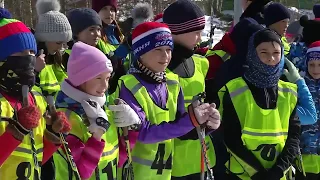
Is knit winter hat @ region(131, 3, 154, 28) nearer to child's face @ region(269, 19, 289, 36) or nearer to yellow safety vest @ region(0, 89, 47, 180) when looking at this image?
child's face @ region(269, 19, 289, 36)

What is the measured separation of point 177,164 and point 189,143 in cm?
18

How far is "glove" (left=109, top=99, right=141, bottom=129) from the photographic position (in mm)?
2875

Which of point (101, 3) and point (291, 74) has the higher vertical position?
point (101, 3)

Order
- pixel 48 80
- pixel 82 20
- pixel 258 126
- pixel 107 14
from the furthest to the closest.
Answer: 1. pixel 107 14
2. pixel 82 20
3. pixel 48 80
4. pixel 258 126

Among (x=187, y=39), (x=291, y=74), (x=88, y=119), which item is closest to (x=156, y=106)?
(x=88, y=119)

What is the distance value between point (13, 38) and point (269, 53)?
1930 mm

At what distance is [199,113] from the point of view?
3027 millimetres

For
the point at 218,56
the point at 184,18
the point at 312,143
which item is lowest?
the point at 312,143

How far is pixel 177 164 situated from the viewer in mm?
3627

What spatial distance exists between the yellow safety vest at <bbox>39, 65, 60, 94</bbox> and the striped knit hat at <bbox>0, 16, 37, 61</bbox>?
165 centimetres

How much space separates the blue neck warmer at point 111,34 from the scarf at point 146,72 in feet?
8.28

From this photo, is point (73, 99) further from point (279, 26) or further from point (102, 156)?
point (279, 26)

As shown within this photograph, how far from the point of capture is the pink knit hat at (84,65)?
2865 millimetres

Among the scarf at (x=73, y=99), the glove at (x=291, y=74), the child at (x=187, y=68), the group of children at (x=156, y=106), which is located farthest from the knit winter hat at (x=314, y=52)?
the scarf at (x=73, y=99)
